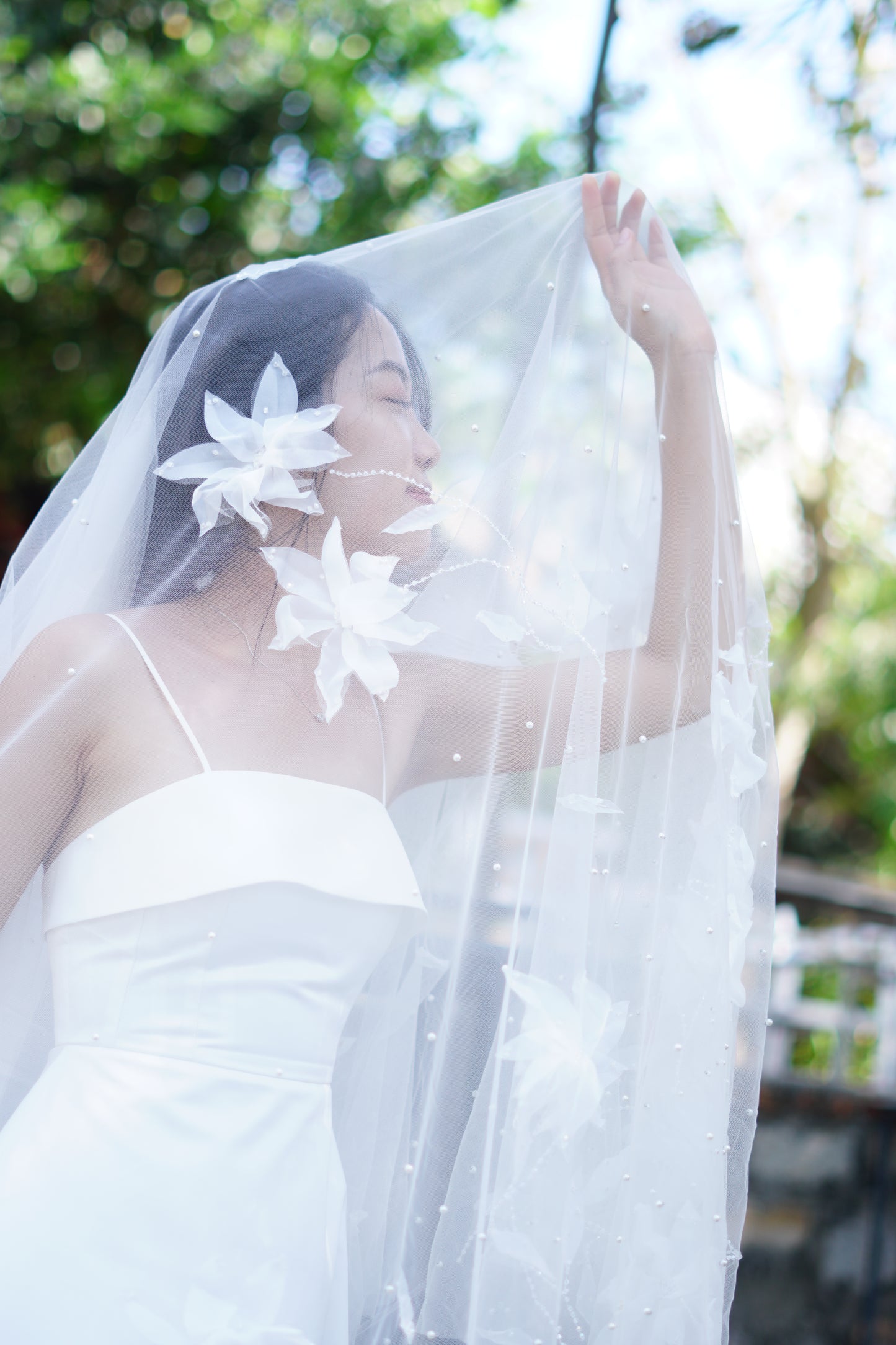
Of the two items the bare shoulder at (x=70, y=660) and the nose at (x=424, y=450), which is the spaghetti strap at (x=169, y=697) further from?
the nose at (x=424, y=450)

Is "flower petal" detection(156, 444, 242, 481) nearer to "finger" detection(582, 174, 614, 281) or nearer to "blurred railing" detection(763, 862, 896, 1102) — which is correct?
"finger" detection(582, 174, 614, 281)

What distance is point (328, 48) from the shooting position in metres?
4.86

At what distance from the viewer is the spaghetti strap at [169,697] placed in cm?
126

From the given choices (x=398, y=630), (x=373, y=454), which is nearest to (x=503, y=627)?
(x=398, y=630)

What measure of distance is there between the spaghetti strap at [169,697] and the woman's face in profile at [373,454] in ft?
0.86

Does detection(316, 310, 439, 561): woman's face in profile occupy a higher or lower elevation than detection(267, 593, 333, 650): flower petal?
higher

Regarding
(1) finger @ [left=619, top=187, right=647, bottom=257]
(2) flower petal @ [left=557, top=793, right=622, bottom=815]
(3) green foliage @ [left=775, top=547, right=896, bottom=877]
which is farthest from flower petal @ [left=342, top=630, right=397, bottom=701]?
(3) green foliage @ [left=775, top=547, right=896, bottom=877]

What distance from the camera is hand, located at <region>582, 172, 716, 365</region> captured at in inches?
60.3

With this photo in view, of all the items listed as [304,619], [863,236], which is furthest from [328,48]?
[304,619]

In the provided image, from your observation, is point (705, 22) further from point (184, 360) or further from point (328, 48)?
point (328, 48)

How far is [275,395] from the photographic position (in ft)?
4.50

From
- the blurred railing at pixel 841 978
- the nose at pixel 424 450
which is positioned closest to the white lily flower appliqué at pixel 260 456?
the nose at pixel 424 450

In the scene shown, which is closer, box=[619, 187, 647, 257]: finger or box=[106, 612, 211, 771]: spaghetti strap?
box=[106, 612, 211, 771]: spaghetti strap

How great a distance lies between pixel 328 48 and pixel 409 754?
443 centimetres
